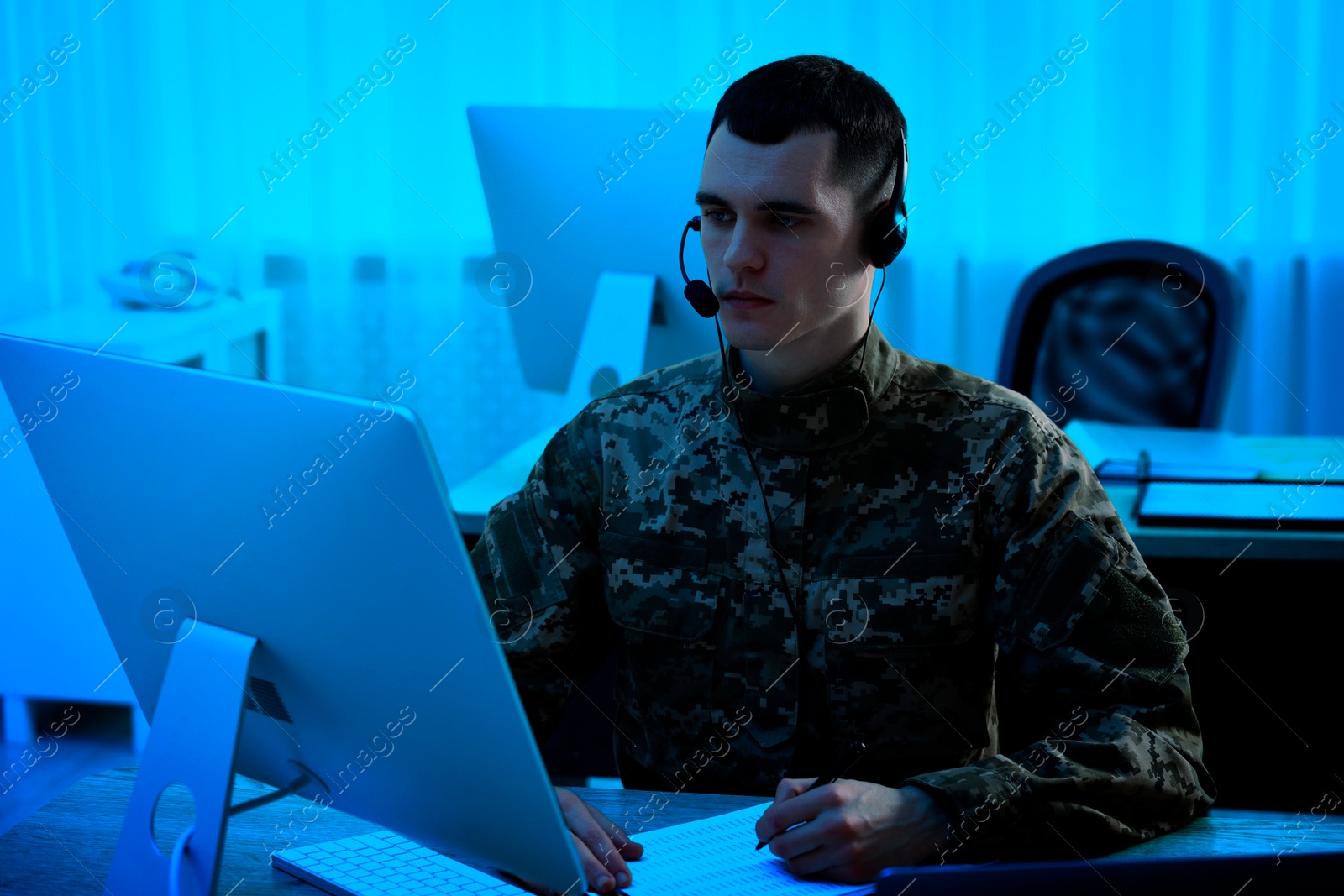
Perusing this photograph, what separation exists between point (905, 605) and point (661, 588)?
0.77ft

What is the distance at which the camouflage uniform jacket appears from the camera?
1.11 meters

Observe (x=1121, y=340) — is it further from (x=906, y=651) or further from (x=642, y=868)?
(x=642, y=868)

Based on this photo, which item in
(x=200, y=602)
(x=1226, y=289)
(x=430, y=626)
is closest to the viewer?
(x=430, y=626)

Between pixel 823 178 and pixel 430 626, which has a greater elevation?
pixel 823 178

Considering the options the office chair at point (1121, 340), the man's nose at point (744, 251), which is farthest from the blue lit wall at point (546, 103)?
the man's nose at point (744, 251)

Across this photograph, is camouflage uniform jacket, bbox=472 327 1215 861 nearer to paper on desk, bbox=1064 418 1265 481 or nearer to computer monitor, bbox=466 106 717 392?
computer monitor, bbox=466 106 717 392

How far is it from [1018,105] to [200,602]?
2.79m

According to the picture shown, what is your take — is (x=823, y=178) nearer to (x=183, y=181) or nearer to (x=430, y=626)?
(x=430, y=626)

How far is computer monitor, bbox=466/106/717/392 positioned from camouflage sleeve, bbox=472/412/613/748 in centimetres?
56

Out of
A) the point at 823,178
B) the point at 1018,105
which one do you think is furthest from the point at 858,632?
the point at 1018,105

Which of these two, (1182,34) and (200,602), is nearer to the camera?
(200,602)

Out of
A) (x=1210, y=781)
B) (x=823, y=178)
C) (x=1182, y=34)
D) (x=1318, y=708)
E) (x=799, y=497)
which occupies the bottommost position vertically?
(x=1318, y=708)

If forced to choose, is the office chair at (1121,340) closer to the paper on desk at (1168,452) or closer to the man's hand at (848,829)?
the paper on desk at (1168,452)

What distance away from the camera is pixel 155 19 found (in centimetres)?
338
